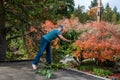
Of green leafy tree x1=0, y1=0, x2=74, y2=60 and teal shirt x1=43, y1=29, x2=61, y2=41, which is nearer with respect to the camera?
teal shirt x1=43, y1=29, x2=61, y2=41

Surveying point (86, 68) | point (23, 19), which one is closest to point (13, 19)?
point (23, 19)

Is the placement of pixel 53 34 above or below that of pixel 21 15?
below

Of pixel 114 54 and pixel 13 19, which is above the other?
pixel 13 19

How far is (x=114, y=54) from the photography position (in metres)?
15.5

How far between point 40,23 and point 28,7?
122 cm

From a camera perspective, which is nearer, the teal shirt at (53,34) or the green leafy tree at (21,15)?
the teal shirt at (53,34)

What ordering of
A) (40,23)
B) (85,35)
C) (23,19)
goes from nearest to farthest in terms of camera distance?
1. (23,19)
2. (40,23)
3. (85,35)

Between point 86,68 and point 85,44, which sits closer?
point 85,44

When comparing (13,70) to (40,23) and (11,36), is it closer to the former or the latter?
(40,23)

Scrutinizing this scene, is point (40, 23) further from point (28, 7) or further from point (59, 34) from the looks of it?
point (59, 34)

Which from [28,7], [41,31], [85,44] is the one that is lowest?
[85,44]

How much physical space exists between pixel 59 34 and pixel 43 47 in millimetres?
681

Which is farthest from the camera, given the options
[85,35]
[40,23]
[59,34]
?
[85,35]

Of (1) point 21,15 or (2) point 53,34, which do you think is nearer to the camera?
(2) point 53,34
